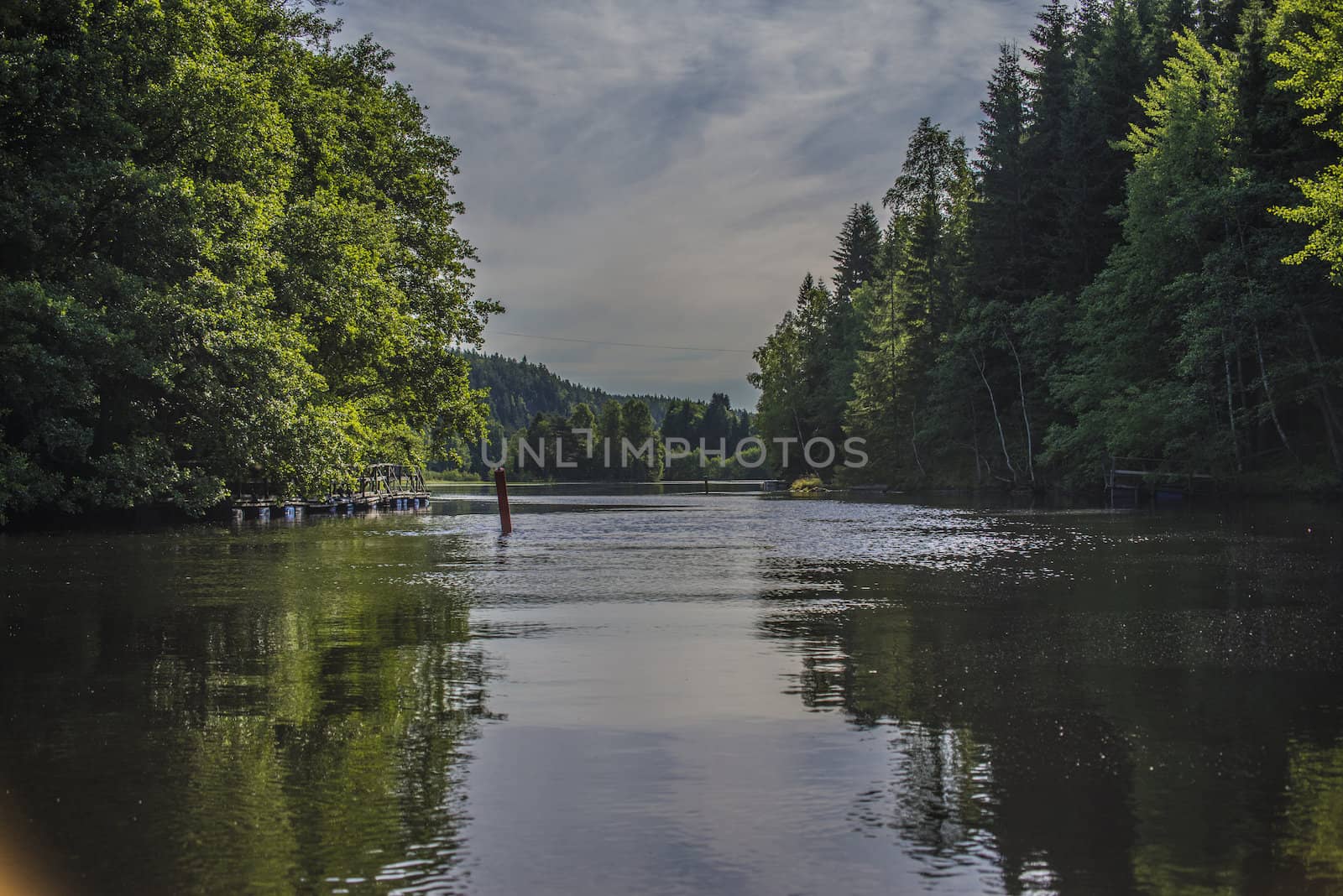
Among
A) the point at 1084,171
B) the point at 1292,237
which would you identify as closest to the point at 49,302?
the point at 1292,237

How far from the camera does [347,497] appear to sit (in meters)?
57.3

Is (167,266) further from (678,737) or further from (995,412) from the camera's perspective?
(995,412)

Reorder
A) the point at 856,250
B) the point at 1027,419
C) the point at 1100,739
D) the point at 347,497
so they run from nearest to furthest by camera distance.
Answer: the point at 1100,739 < the point at 347,497 < the point at 1027,419 < the point at 856,250

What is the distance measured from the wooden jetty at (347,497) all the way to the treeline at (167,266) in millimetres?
4436

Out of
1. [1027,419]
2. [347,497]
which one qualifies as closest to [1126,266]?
[1027,419]

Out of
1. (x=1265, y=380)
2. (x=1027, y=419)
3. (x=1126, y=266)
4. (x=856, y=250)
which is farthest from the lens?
(x=856, y=250)

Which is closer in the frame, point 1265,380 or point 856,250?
point 1265,380

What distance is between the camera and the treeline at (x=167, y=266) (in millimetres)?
28922

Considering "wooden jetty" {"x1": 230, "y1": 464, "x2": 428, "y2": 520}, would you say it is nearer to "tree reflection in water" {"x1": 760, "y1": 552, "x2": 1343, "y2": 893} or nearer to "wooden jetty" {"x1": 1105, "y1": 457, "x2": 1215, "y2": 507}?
"tree reflection in water" {"x1": 760, "y1": 552, "x2": 1343, "y2": 893}

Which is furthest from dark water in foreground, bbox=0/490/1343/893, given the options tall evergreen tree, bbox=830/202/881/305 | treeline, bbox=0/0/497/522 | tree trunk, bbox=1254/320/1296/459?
tall evergreen tree, bbox=830/202/881/305

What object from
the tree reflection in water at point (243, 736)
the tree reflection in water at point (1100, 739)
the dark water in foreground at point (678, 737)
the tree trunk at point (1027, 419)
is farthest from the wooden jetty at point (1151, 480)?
the tree reflection in water at point (243, 736)

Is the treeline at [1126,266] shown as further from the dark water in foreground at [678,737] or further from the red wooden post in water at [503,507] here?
the dark water in foreground at [678,737]

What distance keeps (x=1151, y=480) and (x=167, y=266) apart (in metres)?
40.4

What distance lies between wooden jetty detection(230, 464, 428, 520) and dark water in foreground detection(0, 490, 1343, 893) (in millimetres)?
28651
